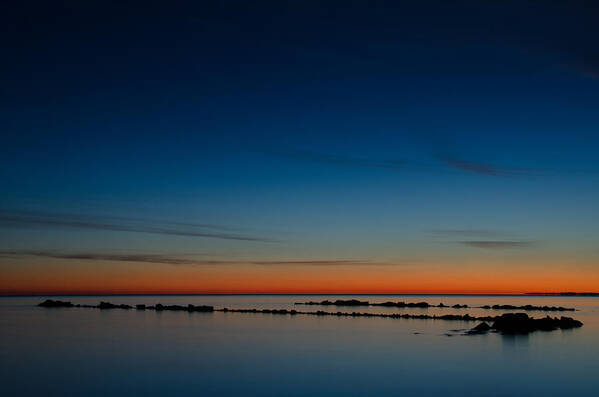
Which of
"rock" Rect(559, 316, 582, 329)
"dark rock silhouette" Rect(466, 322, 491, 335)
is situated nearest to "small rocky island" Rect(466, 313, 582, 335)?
"dark rock silhouette" Rect(466, 322, 491, 335)

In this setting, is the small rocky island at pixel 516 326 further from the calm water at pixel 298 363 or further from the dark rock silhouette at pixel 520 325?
the calm water at pixel 298 363

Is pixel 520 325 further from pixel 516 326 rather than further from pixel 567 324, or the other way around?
pixel 567 324

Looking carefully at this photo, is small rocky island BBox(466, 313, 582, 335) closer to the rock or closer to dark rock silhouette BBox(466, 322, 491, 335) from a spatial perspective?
dark rock silhouette BBox(466, 322, 491, 335)

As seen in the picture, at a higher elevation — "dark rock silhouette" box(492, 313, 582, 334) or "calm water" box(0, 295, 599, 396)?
"dark rock silhouette" box(492, 313, 582, 334)

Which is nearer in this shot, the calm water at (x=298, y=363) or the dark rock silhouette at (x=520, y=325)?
the calm water at (x=298, y=363)

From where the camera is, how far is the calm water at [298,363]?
21922 mm

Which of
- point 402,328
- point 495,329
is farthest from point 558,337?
point 402,328

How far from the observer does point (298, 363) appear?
2806 centimetres

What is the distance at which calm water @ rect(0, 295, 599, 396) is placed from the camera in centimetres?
2192

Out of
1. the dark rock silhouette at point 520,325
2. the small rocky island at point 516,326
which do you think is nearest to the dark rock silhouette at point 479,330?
the small rocky island at point 516,326

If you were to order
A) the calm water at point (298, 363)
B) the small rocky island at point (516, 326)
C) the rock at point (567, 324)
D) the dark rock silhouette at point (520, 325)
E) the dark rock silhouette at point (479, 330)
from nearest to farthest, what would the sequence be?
1. the calm water at point (298, 363)
2. the dark rock silhouette at point (479, 330)
3. the small rocky island at point (516, 326)
4. the dark rock silhouette at point (520, 325)
5. the rock at point (567, 324)

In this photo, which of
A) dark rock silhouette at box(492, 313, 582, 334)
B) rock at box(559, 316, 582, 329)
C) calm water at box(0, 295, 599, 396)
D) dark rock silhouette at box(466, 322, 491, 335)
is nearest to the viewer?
calm water at box(0, 295, 599, 396)

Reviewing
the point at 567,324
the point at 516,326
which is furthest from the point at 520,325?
the point at 567,324

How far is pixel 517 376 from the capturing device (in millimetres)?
24312
